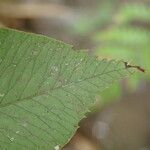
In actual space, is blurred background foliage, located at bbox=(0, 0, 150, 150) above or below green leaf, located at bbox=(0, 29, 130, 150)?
below

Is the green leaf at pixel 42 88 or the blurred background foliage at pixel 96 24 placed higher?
the green leaf at pixel 42 88

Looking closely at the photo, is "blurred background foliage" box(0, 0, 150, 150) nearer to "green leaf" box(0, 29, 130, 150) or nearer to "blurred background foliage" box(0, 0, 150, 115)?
"blurred background foliage" box(0, 0, 150, 115)

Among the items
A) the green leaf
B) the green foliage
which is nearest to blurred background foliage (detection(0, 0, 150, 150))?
the green foliage

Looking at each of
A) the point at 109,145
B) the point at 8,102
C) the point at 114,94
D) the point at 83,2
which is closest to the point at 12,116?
the point at 8,102

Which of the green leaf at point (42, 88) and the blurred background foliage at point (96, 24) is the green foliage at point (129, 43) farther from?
the green leaf at point (42, 88)

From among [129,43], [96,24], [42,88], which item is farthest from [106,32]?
[42,88]

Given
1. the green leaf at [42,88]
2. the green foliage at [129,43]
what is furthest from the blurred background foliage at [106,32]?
the green leaf at [42,88]
